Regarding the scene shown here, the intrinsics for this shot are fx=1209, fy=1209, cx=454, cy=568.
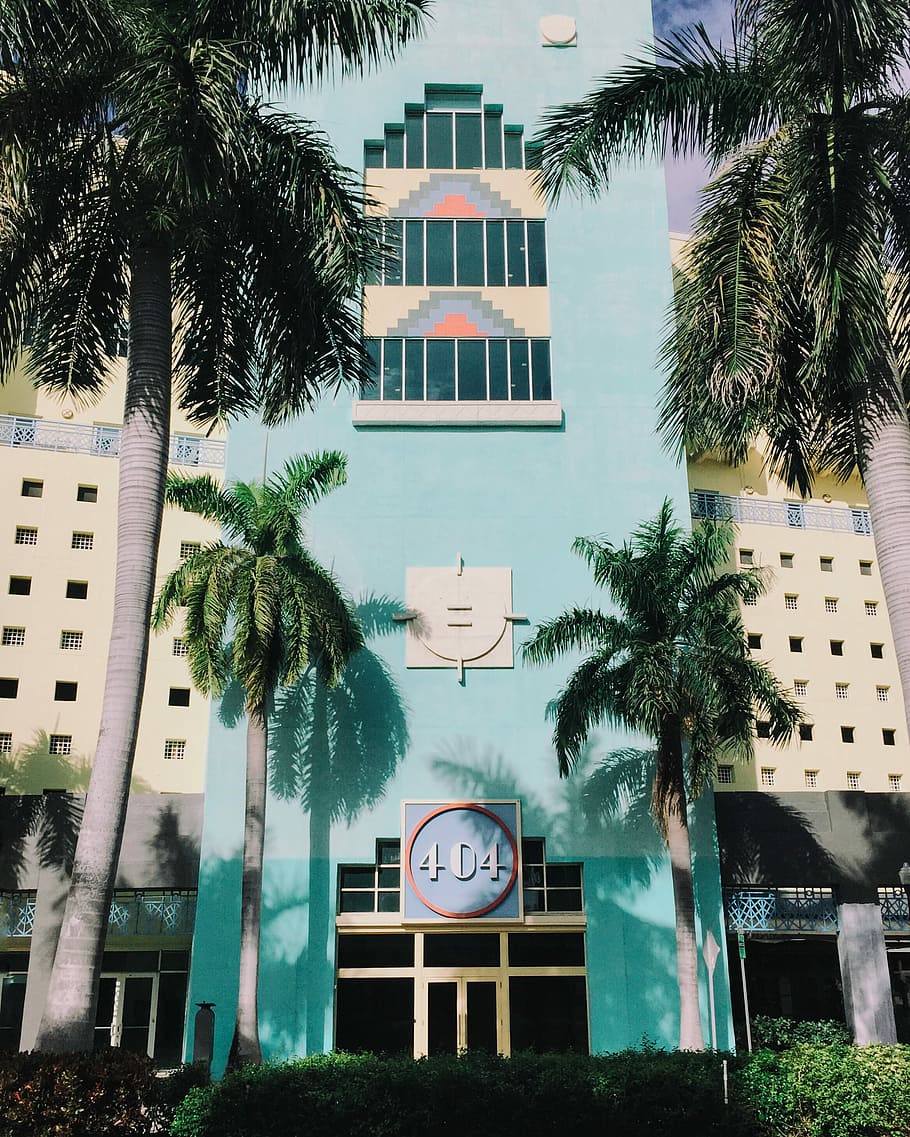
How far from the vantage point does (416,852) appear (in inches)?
1069

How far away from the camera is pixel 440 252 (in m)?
31.6

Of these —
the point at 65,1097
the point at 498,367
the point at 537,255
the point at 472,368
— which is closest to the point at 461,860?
the point at 472,368

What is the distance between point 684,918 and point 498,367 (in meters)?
14.4

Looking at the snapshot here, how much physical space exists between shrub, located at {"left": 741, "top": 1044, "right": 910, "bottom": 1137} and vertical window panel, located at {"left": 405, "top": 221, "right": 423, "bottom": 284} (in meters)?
21.5

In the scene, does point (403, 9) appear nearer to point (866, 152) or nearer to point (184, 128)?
point (184, 128)

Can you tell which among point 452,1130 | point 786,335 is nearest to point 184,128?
point 786,335

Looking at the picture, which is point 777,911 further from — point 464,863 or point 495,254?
point 495,254

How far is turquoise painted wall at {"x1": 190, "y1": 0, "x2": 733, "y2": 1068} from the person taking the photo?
2661cm

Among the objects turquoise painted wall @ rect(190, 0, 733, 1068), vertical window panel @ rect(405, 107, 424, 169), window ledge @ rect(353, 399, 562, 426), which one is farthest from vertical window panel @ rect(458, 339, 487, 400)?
vertical window panel @ rect(405, 107, 424, 169)

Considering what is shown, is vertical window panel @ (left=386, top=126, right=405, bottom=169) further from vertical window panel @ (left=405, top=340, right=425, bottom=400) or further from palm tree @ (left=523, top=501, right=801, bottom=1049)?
palm tree @ (left=523, top=501, right=801, bottom=1049)

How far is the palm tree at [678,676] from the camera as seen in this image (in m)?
23.5

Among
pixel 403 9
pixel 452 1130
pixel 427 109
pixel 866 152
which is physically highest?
pixel 427 109

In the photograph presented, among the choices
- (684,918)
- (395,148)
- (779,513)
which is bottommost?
(684,918)

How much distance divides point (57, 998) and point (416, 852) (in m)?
14.7
